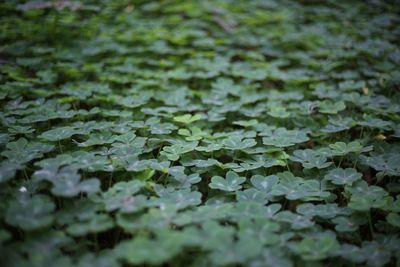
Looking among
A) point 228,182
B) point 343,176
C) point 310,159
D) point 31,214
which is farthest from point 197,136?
point 31,214

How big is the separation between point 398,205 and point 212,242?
1.02 meters

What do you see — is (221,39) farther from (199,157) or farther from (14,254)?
(14,254)

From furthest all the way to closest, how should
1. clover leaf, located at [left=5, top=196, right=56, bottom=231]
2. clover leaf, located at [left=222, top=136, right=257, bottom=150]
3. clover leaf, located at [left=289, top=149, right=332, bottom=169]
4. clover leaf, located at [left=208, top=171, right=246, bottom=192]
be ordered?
clover leaf, located at [left=222, top=136, right=257, bottom=150], clover leaf, located at [left=289, top=149, right=332, bottom=169], clover leaf, located at [left=208, top=171, right=246, bottom=192], clover leaf, located at [left=5, top=196, right=56, bottom=231]

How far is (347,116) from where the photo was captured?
2.74 metres

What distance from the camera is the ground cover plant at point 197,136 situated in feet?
4.71

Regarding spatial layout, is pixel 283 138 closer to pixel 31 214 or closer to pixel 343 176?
pixel 343 176

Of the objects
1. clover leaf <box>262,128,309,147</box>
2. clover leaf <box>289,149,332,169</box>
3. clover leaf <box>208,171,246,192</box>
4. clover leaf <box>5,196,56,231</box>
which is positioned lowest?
clover leaf <box>208,171,246,192</box>

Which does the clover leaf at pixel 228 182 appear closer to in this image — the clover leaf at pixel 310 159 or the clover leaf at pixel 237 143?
the clover leaf at pixel 237 143

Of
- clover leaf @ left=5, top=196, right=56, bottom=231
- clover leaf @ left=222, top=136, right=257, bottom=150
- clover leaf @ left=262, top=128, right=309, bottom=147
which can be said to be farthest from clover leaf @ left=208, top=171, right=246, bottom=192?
clover leaf @ left=5, top=196, right=56, bottom=231

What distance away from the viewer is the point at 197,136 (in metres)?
2.32

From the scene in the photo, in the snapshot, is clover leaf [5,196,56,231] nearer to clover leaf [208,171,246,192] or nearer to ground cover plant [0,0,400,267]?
ground cover plant [0,0,400,267]

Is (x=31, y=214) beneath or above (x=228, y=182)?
above

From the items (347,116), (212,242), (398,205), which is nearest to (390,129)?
(347,116)

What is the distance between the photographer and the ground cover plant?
144cm
